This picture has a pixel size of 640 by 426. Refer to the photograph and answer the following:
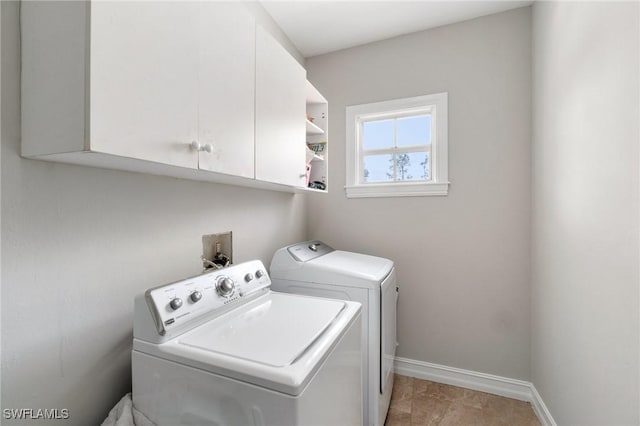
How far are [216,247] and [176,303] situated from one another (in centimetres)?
62

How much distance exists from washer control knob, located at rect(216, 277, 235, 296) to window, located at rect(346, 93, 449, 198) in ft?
4.97

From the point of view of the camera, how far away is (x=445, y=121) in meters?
2.18

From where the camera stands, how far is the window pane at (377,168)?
2432 millimetres

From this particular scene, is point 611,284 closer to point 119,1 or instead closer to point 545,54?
point 545,54

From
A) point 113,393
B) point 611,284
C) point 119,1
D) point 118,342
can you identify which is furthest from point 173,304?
point 611,284

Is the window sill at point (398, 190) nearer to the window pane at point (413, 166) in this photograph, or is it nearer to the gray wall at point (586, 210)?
the window pane at point (413, 166)

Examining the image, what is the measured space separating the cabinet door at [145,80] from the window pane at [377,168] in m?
1.76

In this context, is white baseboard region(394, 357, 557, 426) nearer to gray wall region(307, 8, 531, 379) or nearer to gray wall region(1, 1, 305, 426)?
gray wall region(307, 8, 531, 379)

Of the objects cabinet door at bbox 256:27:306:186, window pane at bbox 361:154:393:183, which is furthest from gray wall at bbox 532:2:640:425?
cabinet door at bbox 256:27:306:186

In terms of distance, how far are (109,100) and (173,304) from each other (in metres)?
0.63

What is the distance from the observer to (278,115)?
4.86ft

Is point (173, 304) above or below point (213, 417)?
above

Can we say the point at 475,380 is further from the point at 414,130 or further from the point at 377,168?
the point at 414,130

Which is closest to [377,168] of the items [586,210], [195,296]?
[586,210]
